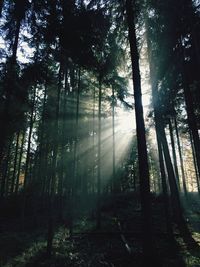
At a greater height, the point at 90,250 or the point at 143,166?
the point at 143,166

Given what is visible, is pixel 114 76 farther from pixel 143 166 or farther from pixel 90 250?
pixel 90 250

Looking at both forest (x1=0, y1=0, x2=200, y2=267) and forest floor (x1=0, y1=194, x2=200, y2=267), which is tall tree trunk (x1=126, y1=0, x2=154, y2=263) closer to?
forest (x1=0, y1=0, x2=200, y2=267)

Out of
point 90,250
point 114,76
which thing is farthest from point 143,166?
point 114,76

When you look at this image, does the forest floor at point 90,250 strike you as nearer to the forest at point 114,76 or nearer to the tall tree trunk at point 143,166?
the forest at point 114,76

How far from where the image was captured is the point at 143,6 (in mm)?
10539

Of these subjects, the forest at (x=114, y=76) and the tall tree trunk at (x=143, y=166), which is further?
the forest at (x=114, y=76)

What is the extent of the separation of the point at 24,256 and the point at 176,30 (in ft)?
40.2

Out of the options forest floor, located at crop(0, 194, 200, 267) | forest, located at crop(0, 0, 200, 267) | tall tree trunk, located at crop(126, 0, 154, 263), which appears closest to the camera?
tall tree trunk, located at crop(126, 0, 154, 263)

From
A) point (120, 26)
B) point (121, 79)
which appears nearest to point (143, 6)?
point (120, 26)

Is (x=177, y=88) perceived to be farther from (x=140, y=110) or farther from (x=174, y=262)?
(x=174, y=262)

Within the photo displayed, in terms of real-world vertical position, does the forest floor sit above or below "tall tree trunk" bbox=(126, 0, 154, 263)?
below

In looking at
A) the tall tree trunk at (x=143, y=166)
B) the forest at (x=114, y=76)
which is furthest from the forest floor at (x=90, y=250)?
the tall tree trunk at (x=143, y=166)

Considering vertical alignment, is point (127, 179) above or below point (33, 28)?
below

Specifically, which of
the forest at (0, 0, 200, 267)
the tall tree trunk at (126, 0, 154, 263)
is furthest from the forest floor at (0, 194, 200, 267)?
the tall tree trunk at (126, 0, 154, 263)
